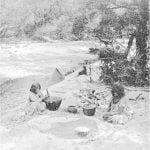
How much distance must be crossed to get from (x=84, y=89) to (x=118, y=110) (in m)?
2.64

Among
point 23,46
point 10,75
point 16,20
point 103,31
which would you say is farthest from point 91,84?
point 16,20

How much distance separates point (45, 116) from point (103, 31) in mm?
4665

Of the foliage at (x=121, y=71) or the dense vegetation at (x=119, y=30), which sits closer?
the foliage at (x=121, y=71)

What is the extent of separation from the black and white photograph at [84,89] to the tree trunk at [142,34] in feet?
0.10

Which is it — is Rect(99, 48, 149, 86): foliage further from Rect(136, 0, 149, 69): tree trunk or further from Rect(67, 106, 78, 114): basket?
Rect(67, 106, 78, 114): basket

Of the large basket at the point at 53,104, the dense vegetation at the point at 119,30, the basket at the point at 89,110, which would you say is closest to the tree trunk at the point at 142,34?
the dense vegetation at the point at 119,30

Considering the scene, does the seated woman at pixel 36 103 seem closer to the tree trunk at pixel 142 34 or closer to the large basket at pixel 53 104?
the large basket at pixel 53 104

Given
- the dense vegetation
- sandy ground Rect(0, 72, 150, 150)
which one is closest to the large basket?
sandy ground Rect(0, 72, 150, 150)

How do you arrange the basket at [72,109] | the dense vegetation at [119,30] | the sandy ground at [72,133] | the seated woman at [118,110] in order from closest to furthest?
the sandy ground at [72,133] < the seated woman at [118,110] < the basket at [72,109] < the dense vegetation at [119,30]

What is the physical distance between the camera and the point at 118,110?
801 cm

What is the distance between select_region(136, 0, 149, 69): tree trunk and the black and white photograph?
31mm

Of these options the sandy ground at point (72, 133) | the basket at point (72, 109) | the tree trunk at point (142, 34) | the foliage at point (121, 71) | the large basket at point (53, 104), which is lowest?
the sandy ground at point (72, 133)

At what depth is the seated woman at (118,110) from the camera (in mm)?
7543

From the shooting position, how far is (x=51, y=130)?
7.08 m
